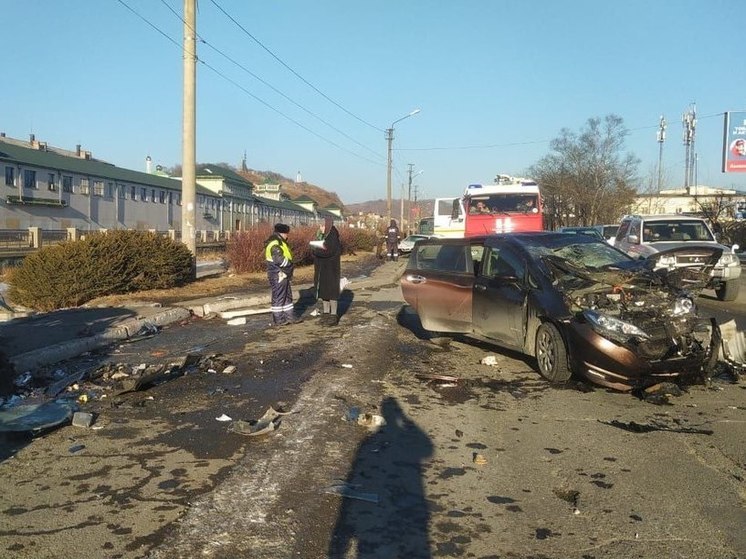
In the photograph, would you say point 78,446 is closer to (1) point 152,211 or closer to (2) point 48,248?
(2) point 48,248

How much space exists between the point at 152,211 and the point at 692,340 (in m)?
62.8

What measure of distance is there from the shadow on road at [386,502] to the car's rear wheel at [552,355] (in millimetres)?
2096

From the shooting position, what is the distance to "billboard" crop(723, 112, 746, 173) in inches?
1426

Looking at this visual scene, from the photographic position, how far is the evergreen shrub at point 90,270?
43.0 feet

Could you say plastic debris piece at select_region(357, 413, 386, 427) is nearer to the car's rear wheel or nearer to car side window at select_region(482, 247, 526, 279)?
the car's rear wheel

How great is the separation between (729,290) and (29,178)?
46.8m

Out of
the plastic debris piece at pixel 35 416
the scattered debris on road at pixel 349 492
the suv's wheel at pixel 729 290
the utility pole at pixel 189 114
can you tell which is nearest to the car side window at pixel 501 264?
the scattered debris on road at pixel 349 492

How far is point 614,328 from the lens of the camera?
636cm

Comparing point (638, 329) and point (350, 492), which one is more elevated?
point (638, 329)

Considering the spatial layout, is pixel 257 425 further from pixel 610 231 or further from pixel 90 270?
pixel 610 231

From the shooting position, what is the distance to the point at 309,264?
27.3 m

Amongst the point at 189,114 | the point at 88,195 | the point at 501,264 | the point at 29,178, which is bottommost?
the point at 501,264

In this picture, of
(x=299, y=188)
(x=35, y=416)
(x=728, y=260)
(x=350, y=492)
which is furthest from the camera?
(x=299, y=188)

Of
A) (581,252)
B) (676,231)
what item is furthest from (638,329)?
(676,231)
